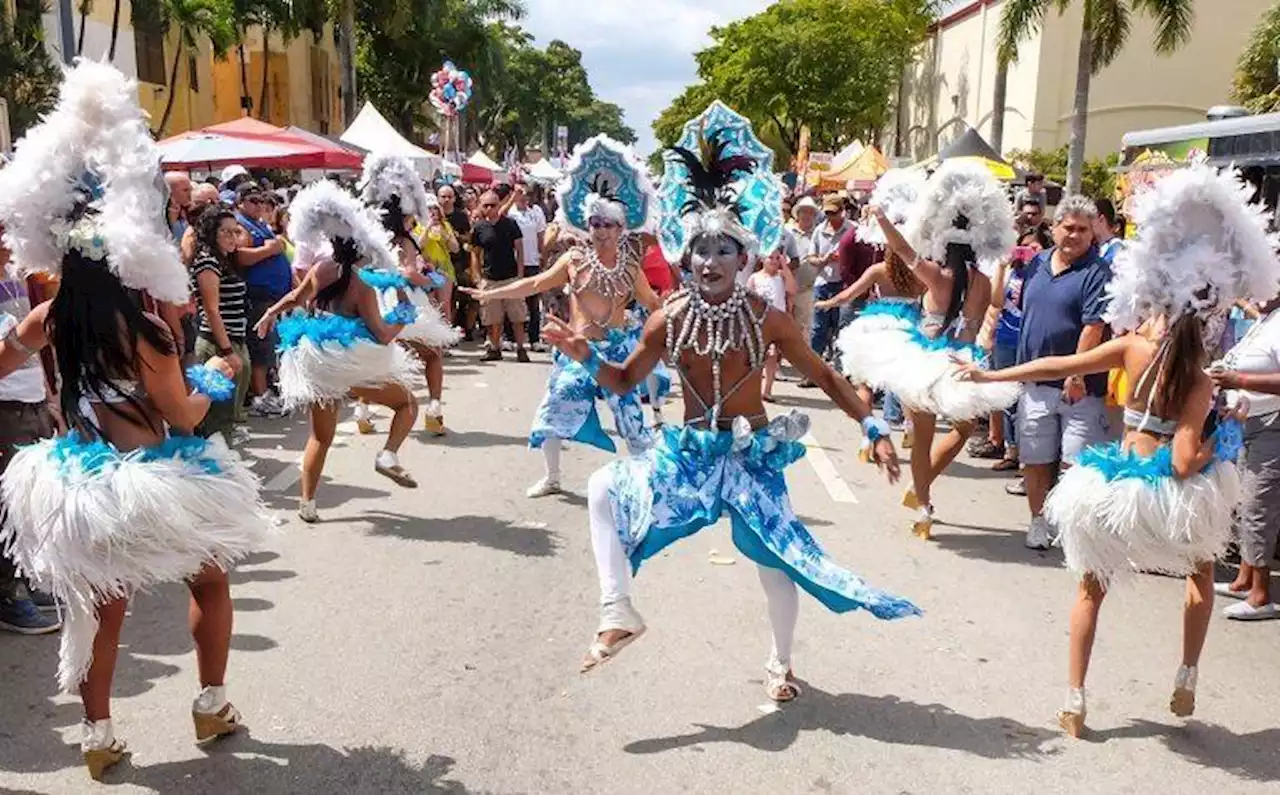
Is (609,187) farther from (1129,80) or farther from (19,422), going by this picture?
(1129,80)

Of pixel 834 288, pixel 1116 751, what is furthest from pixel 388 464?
pixel 834 288

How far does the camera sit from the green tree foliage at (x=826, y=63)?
48.5m

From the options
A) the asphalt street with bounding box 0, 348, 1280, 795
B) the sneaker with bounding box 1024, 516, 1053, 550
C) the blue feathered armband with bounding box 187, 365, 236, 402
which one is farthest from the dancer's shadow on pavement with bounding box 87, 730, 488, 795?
the sneaker with bounding box 1024, 516, 1053, 550

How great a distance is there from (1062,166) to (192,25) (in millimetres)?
25160

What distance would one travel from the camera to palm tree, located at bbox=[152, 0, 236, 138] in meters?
29.3

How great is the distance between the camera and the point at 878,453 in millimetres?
4152

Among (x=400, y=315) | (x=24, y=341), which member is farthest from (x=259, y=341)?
(x=24, y=341)

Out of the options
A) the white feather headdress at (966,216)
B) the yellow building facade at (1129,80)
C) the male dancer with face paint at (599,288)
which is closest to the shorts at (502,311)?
the male dancer with face paint at (599,288)

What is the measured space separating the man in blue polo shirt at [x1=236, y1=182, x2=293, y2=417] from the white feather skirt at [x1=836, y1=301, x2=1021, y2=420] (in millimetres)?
5391

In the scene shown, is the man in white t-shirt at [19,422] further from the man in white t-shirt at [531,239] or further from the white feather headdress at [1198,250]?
the man in white t-shirt at [531,239]

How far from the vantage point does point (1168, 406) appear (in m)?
4.02

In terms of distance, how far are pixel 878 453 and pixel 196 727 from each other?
265 cm

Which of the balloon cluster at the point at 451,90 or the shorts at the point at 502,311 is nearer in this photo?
the shorts at the point at 502,311

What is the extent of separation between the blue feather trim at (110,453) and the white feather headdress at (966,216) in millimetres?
4641
